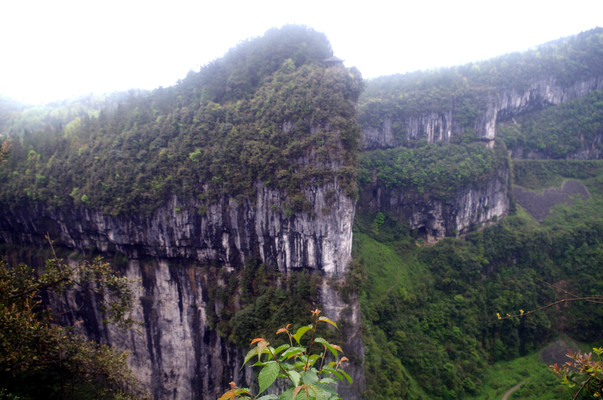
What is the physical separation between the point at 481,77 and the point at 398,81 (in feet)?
23.8

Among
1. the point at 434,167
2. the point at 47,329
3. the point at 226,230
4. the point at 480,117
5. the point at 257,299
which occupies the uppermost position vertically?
the point at 480,117

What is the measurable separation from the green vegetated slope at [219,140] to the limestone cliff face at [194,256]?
89 cm

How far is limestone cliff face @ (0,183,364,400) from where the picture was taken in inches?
565

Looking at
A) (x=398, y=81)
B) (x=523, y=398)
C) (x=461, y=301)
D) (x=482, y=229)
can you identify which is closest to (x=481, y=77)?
(x=398, y=81)

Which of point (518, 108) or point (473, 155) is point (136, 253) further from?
point (518, 108)

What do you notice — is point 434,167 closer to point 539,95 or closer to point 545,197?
point 545,197

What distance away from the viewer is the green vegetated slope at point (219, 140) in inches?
587

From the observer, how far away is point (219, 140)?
17.0 meters

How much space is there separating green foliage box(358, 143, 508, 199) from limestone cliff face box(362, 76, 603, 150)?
4.27 feet

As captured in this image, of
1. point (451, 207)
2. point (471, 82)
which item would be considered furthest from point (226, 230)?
point (471, 82)

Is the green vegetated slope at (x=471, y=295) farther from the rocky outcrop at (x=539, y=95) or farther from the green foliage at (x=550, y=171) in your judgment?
the rocky outcrop at (x=539, y=95)

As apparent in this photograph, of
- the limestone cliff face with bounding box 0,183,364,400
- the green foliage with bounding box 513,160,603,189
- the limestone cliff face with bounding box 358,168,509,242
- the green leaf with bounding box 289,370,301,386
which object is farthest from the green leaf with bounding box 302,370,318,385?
the green foliage with bounding box 513,160,603,189

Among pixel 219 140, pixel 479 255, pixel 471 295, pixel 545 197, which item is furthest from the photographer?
pixel 545 197

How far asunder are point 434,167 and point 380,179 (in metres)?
4.07
